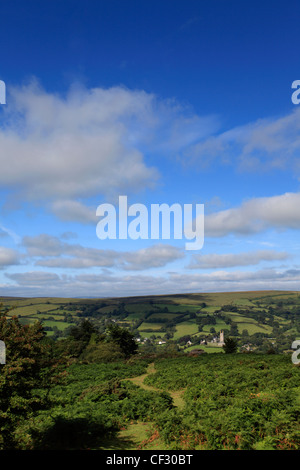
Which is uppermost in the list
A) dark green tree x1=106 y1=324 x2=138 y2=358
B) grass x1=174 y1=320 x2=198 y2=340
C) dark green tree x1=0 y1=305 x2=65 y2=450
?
dark green tree x1=0 y1=305 x2=65 y2=450

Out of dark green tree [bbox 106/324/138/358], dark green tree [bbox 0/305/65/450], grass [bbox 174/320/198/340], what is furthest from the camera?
grass [bbox 174/320/198/340]

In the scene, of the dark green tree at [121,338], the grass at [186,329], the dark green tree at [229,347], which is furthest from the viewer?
the grass at [186,329]

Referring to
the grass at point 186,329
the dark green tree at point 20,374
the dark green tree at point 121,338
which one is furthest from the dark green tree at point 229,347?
the grass at point 186,329

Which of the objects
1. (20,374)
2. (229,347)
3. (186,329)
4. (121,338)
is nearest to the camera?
(20,374)

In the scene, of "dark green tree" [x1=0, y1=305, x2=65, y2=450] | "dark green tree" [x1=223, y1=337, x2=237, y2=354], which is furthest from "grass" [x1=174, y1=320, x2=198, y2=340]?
"dark green tree" [x1=0, y1=305, x2=65, y2=450]

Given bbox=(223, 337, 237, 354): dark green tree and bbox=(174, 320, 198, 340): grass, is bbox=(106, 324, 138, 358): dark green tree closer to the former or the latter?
bbox=(223, 337, 237, 354): dark green tree

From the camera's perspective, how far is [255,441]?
39.5 ft

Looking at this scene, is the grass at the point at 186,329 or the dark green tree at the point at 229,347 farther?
the grass at the point at 186,329

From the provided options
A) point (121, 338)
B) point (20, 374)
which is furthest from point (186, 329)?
point (20, 374)

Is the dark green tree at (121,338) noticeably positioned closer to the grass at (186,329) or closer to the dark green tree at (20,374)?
the dark green tree at (20,374)

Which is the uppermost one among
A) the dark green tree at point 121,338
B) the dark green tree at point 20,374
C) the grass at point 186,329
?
the dark green tree at point 20,374

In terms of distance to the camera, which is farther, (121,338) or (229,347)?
(121,338)

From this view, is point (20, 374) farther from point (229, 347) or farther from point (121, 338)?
point (121, 338)
